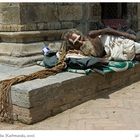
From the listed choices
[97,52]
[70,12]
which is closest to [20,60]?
[97,52]

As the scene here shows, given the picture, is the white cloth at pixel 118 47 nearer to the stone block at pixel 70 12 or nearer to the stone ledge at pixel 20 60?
the stone block at pixel 70 12

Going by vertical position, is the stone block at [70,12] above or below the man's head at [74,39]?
above

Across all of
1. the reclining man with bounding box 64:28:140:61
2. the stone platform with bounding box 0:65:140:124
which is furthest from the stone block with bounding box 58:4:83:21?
the stone platform with bounding box 0:65:140:124

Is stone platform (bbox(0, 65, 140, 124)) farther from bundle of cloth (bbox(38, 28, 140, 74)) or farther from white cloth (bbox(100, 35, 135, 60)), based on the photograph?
white cloth (bbox(100, 35, 135, 60))

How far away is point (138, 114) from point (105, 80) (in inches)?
37.8

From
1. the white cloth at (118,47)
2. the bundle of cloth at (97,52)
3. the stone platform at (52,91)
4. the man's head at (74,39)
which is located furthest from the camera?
the white cloth at (118,47)

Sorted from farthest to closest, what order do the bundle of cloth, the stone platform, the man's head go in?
the man's head, the bundle of cloth, the stone platform

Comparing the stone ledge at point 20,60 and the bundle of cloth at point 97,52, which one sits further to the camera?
the stone ledge at point 20,60

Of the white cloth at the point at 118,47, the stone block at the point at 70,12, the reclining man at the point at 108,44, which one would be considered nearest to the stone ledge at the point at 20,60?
the reclining man at the point at 108,44

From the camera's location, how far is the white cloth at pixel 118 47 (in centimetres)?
568

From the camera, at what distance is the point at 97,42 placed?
18.3ft

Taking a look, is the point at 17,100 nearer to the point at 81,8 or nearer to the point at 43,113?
the point at 43,113

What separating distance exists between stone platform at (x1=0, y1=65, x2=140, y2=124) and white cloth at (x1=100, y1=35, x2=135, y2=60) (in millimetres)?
321

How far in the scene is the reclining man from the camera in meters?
5.37
